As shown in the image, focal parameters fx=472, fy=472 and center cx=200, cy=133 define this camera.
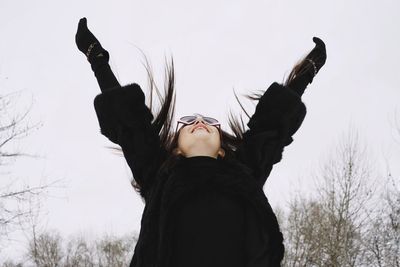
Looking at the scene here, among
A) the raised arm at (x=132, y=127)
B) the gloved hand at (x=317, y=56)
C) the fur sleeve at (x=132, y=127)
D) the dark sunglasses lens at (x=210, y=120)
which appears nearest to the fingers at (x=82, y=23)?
the raised arm at (x=132, y=127)

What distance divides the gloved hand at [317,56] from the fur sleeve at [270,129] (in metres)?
0.34

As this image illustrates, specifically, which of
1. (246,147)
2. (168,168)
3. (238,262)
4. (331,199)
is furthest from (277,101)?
(331,199)

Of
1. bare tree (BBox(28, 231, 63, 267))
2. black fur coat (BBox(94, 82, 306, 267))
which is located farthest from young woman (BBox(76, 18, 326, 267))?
bare tree (BBox(28, 231, 63, 267))

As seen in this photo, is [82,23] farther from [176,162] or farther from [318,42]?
[318,42]

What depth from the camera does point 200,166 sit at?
2703mm

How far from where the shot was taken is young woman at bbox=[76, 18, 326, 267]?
2.54 meters

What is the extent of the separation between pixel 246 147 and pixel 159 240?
2.85 feet

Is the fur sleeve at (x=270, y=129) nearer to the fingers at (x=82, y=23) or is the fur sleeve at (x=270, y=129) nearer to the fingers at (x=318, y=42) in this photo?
the fingers at (x=318, y=42)

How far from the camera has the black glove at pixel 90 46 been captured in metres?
3.00

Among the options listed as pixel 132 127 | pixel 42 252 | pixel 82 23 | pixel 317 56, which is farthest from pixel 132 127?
pixel 42 252

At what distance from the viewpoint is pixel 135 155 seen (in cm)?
283

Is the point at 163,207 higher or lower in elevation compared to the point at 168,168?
lower

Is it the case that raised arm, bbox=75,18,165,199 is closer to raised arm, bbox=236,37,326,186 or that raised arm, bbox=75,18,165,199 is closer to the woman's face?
the woman's face

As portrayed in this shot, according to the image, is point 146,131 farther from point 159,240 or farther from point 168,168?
point 159,240
